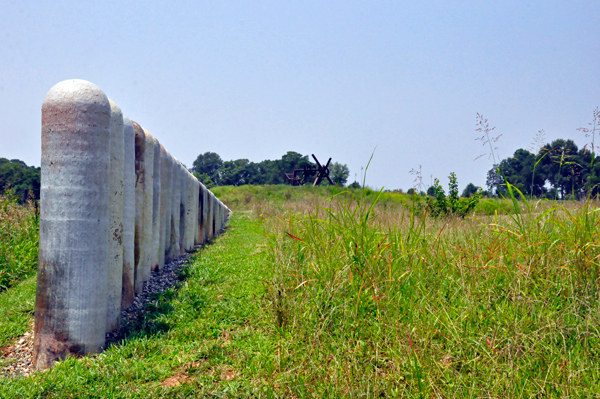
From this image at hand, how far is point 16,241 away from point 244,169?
6114 centimetres

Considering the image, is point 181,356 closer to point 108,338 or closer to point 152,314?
point 108,338

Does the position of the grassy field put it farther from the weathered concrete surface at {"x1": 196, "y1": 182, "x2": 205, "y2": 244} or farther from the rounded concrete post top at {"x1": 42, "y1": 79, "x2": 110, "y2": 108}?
the weathered concrete surface at {"x1": 196, "y1": 182, "x2": 205, "y2": 244}

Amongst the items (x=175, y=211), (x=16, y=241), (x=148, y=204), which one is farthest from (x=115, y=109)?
(x=16, y=241)

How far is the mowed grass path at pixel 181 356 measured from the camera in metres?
2.70

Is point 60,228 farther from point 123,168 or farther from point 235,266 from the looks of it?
point 235,266

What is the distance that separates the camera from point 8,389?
2.69m

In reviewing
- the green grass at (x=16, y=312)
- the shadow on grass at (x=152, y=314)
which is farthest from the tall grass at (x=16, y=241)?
the shadow on grass at (x=152, y=314)

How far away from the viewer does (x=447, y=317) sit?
299 centimetres

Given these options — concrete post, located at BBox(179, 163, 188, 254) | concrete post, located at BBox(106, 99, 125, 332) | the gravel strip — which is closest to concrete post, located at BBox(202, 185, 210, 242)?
concrete post, located at BBox(179, 163, 188, 254)

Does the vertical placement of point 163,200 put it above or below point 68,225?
above

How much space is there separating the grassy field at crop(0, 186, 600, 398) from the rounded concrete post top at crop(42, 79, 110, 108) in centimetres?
200

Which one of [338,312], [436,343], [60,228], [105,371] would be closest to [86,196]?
[60,228]

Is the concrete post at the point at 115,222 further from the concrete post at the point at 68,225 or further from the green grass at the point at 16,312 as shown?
the green grass at the point at 16,312

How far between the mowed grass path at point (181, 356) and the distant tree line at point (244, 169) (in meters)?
54.9
